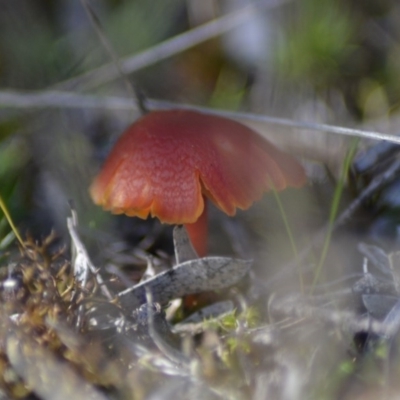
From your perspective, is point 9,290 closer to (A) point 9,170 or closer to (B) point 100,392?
(B) point 100,392

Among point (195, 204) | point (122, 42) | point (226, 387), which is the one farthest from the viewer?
point (122, 42)

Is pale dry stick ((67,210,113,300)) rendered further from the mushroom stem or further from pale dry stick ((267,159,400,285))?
pale dry stick ((267,159,400,285))

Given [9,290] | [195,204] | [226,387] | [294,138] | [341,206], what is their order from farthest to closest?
1. [294,138]
2. [341,206]
3. [195,204]
4. [9,290]
5. [226,387]

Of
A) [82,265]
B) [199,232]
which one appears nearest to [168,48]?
[199,232]

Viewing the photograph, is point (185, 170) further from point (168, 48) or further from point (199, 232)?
point (168, 48)

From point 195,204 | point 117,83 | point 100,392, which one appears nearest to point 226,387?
point 100,392

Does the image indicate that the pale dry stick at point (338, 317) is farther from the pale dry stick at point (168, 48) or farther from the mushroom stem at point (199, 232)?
the pale dry stick at point (168, 48)

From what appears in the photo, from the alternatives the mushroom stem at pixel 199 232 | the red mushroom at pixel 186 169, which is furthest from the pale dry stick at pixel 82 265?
the mushroom stem at pixel 199 232
